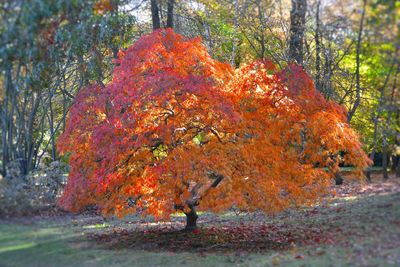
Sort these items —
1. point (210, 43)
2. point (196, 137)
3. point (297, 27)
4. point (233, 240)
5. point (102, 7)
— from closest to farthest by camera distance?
1. point (196, 137)
2. point (233, 240)
3. point (102, 7)
4. point (297, 27)
5. point (210, 43)

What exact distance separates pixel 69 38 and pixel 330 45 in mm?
8939

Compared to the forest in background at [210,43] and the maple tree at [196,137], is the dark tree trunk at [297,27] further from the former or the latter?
the maple tree at [196,137]

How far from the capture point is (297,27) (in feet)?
58.4

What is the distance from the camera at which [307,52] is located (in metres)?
20.5

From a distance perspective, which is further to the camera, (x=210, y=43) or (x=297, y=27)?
(x=210, y=43)

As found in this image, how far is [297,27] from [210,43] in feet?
17.2

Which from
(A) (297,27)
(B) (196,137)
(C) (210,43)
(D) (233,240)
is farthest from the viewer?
(C) (210,43)

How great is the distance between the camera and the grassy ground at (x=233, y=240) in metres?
9.16

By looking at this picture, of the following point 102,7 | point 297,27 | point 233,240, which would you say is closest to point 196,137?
point 233,240

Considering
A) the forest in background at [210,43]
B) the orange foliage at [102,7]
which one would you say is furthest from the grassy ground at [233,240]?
the orange foliage at [102,7]

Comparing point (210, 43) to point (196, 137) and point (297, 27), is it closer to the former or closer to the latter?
point (297, 27)

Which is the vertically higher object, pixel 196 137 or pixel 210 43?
pixel 210 43

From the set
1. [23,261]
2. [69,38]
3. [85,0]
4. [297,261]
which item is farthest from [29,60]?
[297,261]

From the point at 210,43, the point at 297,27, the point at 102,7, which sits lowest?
the point at 102,7
